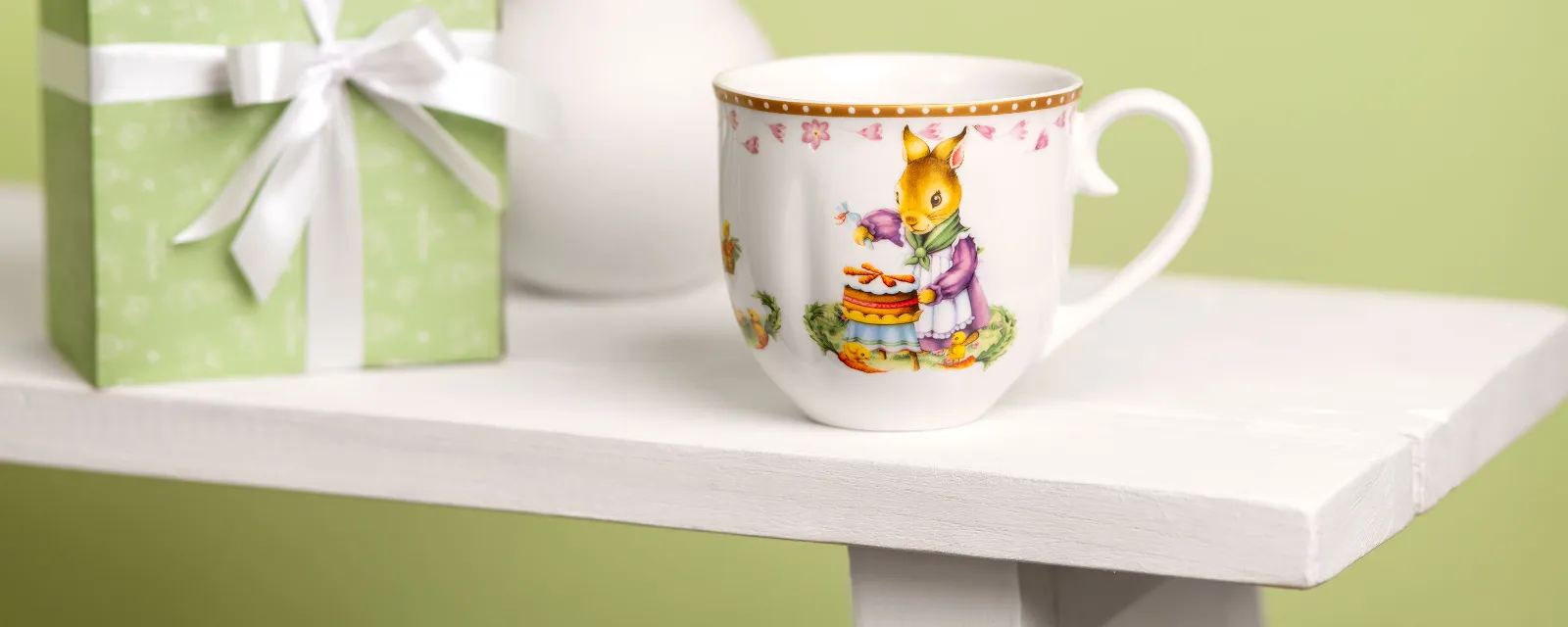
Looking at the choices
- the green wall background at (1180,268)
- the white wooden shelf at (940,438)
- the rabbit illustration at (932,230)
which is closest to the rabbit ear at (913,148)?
the rabbit illustration at (932,230)

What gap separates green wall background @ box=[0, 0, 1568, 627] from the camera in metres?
1.48

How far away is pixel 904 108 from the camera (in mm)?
599

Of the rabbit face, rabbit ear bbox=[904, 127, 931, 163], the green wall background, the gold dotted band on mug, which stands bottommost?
the green wall background

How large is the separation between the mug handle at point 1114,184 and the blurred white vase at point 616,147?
0.24 meters

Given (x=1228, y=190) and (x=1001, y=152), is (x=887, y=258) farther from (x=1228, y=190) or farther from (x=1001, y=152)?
(x=1228, y=190)

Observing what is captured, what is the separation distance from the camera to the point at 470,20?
0.75 metres

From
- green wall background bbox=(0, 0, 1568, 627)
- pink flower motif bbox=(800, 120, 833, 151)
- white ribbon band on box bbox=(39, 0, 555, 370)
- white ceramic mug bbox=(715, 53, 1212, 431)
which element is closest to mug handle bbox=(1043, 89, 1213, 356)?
white ceramic mug bbox=(715, 53, 1212, 431)

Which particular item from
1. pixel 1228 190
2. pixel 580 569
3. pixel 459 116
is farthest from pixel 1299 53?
pixel 459 116

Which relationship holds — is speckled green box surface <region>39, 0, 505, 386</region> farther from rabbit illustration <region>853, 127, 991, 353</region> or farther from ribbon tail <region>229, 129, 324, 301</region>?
rabbit illustration <region>853, 127, 991, 353</region>

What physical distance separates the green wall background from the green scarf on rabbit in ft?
3.24

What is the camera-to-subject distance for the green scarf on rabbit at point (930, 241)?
61cm

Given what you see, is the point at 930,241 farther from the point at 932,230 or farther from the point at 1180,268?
the point at 1180,268

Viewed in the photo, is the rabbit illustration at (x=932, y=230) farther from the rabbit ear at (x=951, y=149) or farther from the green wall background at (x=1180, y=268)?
the green wall background at (x=1180, y=268)

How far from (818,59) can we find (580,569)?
0.98m
